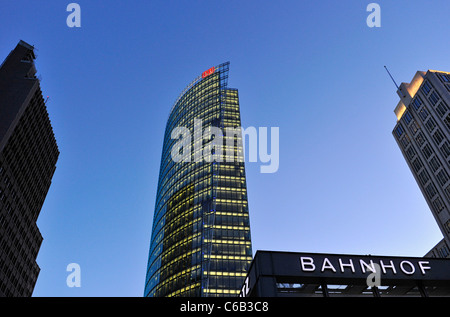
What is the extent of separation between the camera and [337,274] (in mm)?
24453

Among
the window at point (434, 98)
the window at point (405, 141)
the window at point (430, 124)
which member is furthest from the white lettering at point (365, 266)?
the window at point (405, 141)

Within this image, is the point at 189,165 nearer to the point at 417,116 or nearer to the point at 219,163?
the point at 219,163

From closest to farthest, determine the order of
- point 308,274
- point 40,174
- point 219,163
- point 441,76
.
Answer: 1. point 308,274
2. point 441,76
3. point 40,174
4. point 219,163

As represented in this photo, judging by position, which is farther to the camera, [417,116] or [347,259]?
[417,116]

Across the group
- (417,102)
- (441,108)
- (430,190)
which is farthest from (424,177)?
(417,102)

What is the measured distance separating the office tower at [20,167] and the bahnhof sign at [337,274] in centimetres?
8815

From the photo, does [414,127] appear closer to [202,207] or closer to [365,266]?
[202,207]

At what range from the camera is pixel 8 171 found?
3703 inches

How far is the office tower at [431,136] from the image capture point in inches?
4008

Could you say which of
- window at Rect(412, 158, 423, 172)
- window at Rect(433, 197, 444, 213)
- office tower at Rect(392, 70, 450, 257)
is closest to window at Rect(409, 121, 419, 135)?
office tower at Rect(392, 70, 450, 257)

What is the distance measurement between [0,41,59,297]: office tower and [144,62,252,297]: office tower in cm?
4098

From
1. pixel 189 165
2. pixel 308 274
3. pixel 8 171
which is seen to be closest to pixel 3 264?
pixel 8 171

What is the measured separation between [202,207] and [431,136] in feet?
246
